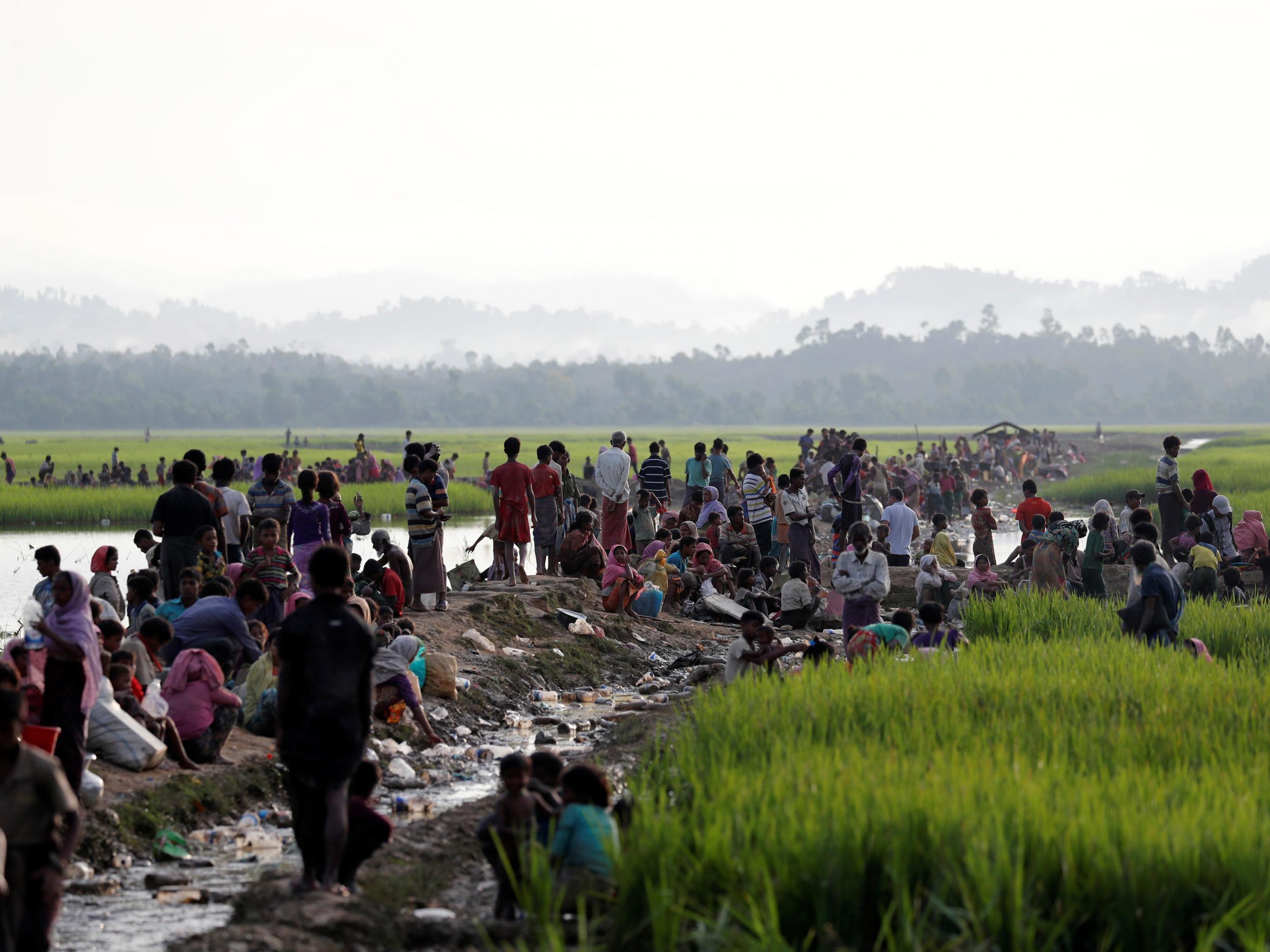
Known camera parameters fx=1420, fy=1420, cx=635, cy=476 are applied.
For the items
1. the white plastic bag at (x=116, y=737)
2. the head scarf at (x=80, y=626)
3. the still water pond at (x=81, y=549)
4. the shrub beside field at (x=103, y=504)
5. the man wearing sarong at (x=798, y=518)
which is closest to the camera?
the head scarf at (x=80, y=626)

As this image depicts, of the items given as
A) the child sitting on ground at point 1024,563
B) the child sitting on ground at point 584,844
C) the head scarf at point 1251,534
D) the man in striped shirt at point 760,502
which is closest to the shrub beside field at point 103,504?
the man in striped shirt at point 760,502

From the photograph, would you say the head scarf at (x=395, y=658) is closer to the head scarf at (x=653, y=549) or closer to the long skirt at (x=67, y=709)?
the long skirt at (x=67, y=709)

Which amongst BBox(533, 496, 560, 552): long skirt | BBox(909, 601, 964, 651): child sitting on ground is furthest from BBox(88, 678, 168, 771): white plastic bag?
BBox(533, 496, 560, 552): long skirt

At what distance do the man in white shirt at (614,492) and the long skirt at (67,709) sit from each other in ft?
30.6

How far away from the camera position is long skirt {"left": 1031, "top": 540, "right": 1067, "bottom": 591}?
1644cm

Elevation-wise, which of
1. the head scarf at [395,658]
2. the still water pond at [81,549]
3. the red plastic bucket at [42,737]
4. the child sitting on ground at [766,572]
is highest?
the red plastic bucket at [42,737]

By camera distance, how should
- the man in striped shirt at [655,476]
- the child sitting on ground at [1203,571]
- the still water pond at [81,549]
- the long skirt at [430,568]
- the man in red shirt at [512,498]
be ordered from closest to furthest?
the long skirt at [430,568], the man in red shirt at [512,498], the child sitting on ground at [1203,571], the man in striped shirt at [655,476], the still water pond at [81,549]

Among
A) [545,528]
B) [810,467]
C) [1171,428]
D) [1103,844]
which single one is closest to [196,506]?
[545,528]

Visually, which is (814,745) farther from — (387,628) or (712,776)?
(387,628)

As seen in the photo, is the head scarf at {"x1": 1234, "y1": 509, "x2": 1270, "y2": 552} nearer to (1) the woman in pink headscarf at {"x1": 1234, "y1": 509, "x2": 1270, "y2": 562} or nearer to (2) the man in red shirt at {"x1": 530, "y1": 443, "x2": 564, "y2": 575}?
(1) the woman in pink headscarf at {"x1": 1234, "y1": 509, "x2": 1270, "y2": 562}

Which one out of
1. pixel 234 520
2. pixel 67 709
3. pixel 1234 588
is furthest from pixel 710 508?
pixel 67 709

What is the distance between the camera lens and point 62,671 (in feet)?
24.0

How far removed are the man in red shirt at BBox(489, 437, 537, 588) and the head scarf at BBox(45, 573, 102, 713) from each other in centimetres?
740

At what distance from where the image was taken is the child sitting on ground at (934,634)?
444 inches
